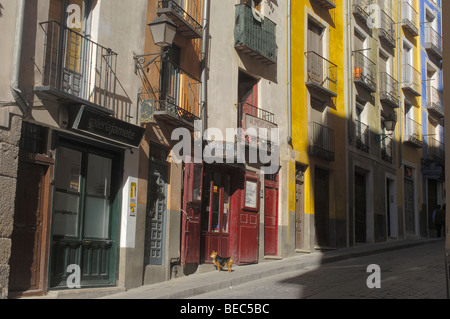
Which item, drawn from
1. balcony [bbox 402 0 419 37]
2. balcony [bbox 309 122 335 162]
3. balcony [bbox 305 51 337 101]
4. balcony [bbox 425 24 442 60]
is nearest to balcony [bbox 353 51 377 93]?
balcony [bbox 305 51 337 101]

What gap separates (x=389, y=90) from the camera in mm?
24484

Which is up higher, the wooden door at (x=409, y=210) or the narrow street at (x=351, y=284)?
the wooden door at (x=409, y=210)

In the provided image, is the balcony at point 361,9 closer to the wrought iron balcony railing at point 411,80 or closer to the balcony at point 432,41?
the wrought iron balcony railing at point 411,80

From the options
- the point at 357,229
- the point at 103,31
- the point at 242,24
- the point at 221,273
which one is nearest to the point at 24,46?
the point at 103,31

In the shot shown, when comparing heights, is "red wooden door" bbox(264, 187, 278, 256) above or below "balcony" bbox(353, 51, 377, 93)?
below

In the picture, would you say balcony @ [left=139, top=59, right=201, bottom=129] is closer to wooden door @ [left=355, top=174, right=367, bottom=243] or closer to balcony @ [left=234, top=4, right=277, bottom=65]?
balcony @ [left=234, top=4, right=277, bottom=65]

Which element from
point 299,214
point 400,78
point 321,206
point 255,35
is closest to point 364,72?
point 400,78

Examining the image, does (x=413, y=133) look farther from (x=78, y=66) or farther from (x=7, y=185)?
(x=7, y=185)

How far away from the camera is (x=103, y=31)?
10906mm

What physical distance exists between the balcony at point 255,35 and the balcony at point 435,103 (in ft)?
46.6

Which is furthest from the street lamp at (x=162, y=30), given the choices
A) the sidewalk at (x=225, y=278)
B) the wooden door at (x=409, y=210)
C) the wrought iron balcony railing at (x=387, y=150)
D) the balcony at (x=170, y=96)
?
the wooden door at (x=409, y=210)

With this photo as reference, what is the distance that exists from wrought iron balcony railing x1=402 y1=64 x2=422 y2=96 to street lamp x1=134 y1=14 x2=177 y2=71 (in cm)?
1647

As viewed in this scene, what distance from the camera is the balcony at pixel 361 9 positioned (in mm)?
21884

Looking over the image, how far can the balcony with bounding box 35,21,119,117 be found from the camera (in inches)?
375
